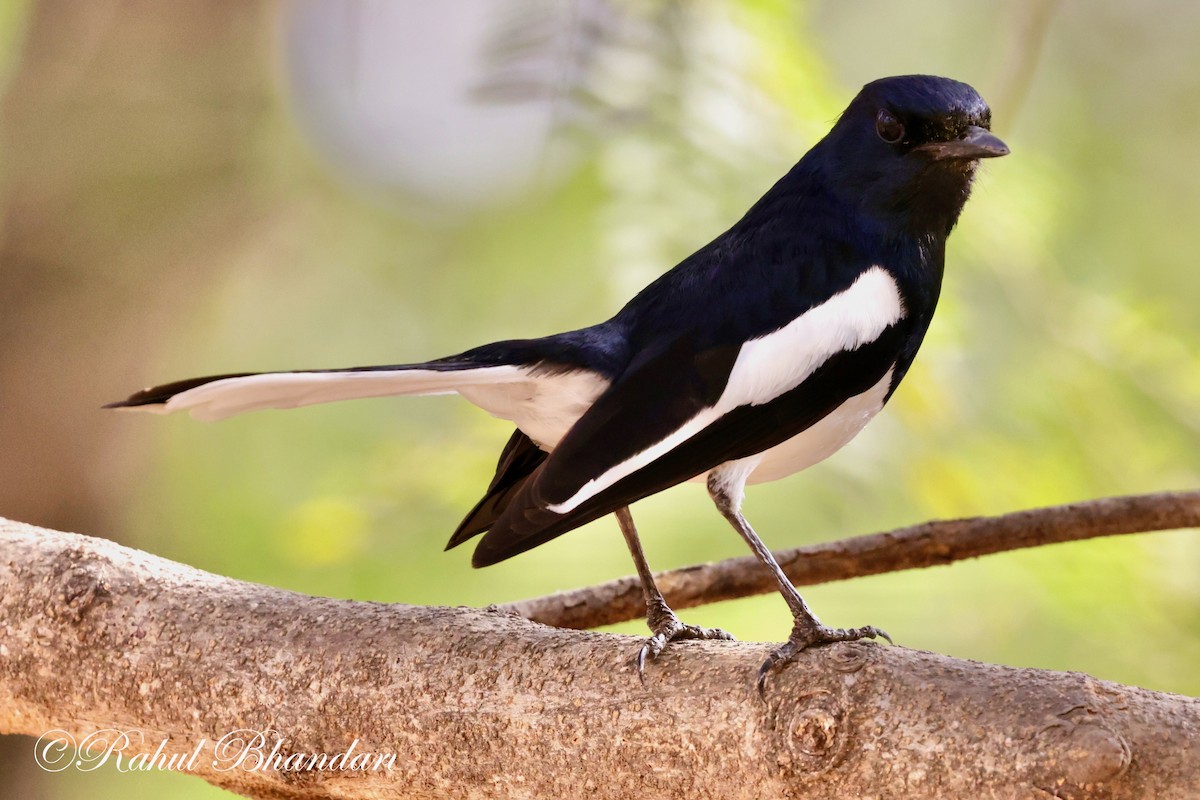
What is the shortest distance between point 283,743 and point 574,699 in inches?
16.8

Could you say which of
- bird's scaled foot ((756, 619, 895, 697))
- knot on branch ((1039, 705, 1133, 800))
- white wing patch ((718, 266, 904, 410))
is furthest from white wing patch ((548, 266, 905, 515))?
knot on branch ((1039, 705, 1133, 800))

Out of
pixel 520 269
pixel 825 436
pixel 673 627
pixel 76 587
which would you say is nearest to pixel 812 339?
pixel 825 436

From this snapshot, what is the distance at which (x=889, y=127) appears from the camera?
1979mm

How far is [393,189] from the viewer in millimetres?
4938

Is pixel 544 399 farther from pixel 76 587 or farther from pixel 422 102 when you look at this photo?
pixel 422 102

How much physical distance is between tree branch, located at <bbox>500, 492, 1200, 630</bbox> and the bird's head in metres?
0.56

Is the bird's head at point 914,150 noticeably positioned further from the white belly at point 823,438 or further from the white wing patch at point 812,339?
the white belly at point 823,438

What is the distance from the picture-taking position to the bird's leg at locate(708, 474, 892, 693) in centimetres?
141

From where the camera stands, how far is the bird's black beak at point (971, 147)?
1.84m

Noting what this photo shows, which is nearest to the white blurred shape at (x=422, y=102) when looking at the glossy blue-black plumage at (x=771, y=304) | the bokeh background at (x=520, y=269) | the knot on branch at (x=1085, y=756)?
the bokeh background at (x=520, y=269)

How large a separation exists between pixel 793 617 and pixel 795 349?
0.42 meters

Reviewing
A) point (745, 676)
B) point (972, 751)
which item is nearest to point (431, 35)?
point (745, 676)

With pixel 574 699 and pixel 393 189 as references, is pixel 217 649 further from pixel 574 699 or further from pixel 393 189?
pixel 393 189

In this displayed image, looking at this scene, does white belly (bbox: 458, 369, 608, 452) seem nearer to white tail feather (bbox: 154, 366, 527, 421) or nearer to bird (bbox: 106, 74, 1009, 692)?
bird (bbox: 106, 74, 1009, 692)
